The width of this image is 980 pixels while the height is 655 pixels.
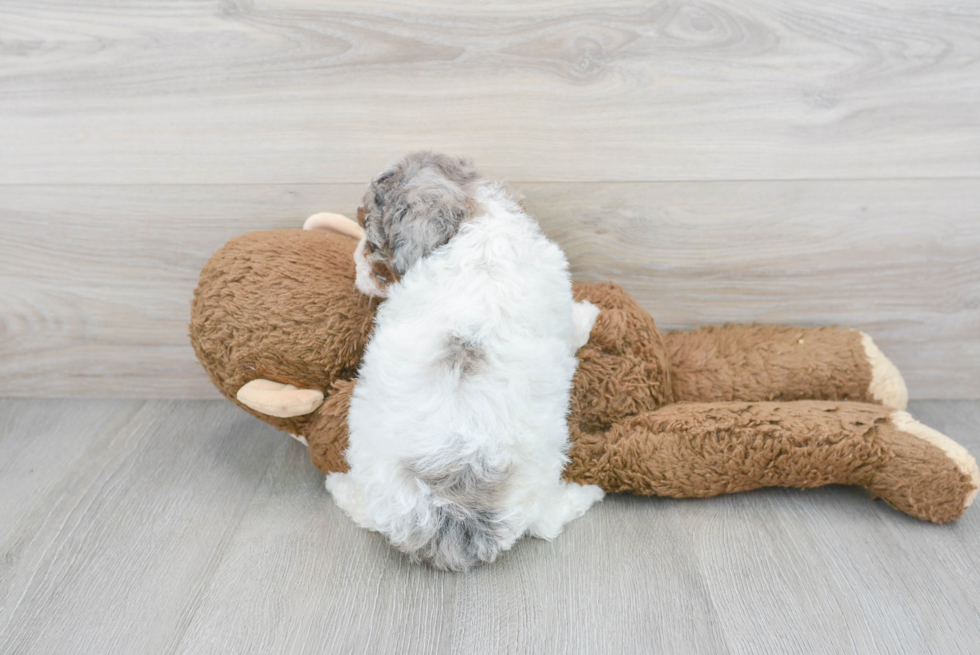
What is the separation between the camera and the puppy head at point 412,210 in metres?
0.71

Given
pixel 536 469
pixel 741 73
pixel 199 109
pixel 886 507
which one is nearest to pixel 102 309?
pixel 199 109

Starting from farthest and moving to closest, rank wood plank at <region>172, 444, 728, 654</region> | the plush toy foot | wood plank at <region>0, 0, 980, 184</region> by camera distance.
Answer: wood plank at <region>0, 0, 980, 184</region> < the plush toy foot < wood plank at <region>172, 444, 728, 654</region>

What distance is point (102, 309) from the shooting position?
42.6 inches

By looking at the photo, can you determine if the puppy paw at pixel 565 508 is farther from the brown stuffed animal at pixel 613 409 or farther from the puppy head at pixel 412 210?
the puppy head at pixel 412 210

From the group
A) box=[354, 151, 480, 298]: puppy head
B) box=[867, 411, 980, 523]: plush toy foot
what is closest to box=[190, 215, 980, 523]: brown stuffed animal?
box=[867, 411, 980, 523]: plush toy foot

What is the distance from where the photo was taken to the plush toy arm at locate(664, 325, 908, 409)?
945 millimetres

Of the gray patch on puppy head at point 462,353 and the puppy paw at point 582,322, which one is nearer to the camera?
the gray patch on puppy head at point 462,353

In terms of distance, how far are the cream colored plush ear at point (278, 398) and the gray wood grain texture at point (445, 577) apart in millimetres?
144

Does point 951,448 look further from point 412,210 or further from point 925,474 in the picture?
point 412,210

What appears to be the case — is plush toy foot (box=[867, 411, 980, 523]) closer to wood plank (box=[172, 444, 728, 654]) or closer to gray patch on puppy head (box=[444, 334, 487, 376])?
wood plank (box=[172, 444, 728, 654])

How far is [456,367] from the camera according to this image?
697 mm

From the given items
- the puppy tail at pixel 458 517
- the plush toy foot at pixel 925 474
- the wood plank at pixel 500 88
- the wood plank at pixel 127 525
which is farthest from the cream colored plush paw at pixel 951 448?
the wood plank at pixel 127 525

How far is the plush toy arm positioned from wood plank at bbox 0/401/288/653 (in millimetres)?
645

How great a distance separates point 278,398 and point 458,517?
0.27 meters
